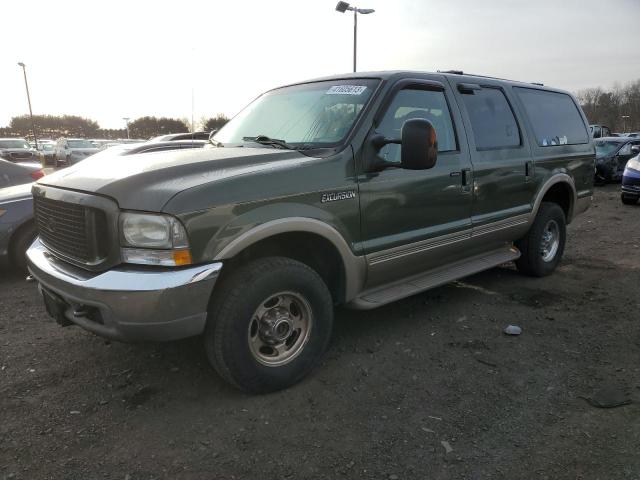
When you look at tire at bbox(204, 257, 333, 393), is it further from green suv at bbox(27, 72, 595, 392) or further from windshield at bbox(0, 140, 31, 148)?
windshield at bbox(0, 140, 31, 148)

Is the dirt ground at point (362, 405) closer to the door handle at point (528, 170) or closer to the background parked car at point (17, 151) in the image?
the door handle at point (528, 170)

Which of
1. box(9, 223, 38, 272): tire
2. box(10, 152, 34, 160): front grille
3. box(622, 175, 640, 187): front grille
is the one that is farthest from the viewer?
box(10, 152, 34, 160): front grille

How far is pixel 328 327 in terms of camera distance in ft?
10.6

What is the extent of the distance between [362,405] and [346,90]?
2223mm

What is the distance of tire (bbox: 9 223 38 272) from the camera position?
5.45 metres

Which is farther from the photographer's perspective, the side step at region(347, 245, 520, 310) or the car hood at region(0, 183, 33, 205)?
the car hood at region(0, 183, 33, 205)

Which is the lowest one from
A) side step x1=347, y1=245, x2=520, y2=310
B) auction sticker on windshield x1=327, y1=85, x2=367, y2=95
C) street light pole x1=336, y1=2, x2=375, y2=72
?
side step x1=347, y1=245, x2=520, y2=310

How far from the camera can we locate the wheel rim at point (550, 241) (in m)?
5.40

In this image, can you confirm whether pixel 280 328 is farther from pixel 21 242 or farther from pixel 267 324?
pixel 21 242

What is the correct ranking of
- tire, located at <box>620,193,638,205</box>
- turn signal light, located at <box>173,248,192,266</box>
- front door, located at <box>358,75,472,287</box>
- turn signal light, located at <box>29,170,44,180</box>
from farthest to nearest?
tire, located at <box>620,193,638,205</box> < turn signal light, located at <box>29,170,44,180</box> < front door, located at <box>358,75,472,287</box> < turn signal light, located at <box>173,248,192,266</box>

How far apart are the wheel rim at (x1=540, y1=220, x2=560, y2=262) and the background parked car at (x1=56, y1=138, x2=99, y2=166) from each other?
22.2 meters

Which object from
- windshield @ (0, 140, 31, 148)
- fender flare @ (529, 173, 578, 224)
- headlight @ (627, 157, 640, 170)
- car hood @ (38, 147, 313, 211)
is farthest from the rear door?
windshield @ (0, 140, 31, 148)

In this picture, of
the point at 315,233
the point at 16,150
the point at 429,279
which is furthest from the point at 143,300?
A: the point at 16,150

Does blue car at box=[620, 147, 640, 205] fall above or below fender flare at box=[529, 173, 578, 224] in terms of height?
below
